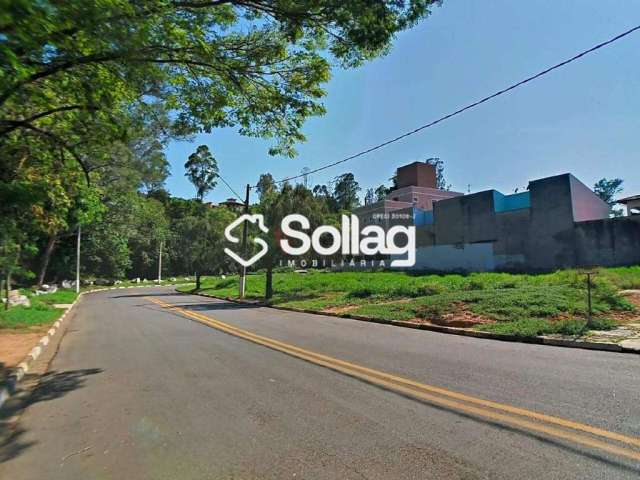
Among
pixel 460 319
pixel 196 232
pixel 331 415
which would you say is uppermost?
pixel 196 232

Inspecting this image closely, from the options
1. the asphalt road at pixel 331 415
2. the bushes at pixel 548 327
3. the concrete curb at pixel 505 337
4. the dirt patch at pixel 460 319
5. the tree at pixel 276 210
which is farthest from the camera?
the tree at pixel 276 210

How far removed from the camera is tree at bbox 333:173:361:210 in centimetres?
9356

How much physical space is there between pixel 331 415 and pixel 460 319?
8846 mm

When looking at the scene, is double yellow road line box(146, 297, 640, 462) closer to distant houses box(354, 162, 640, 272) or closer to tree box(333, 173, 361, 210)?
distant houses box(354, 162, 640, 272)

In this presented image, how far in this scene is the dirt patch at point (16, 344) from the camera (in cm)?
913

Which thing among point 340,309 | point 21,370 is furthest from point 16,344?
point 340,309

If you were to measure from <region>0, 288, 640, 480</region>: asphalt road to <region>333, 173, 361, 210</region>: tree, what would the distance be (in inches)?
3333

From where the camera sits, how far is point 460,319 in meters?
13.0

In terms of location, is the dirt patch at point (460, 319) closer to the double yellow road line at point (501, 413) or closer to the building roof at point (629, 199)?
the double yellow road line at point (501, 413)

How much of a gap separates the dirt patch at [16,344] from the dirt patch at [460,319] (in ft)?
34.3

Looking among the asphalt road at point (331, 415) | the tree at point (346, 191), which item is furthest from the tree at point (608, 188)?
the asphalt road at point (331, 415)

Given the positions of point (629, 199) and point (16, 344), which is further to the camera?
point (629, 199)

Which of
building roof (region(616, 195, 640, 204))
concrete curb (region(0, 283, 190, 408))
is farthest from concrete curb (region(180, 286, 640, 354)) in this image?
building roof (region(616, 195, 640, 204))

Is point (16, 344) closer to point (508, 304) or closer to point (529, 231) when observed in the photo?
point (508, 304)
